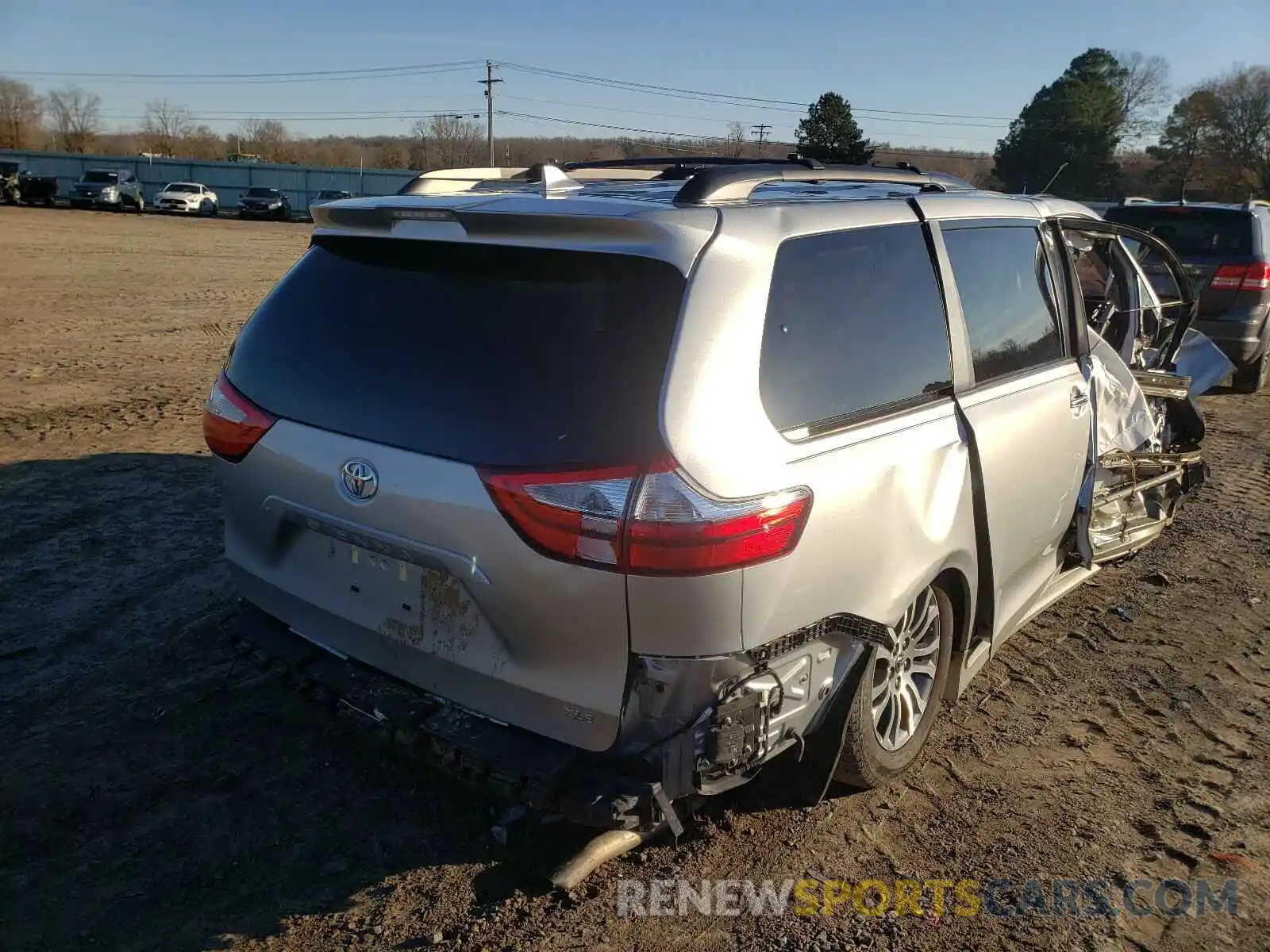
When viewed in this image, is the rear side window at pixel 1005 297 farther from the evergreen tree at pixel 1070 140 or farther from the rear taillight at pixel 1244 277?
the evergreen tree at pixel 1070 140

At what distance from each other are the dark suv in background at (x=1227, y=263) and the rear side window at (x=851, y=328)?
823 cm

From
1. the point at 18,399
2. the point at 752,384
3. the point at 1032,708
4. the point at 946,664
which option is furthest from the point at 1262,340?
the point at 18,399

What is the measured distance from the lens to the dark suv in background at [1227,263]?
33.1 ft

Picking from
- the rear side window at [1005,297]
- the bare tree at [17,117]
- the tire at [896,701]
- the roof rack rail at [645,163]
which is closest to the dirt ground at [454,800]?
the tire at [896,701]

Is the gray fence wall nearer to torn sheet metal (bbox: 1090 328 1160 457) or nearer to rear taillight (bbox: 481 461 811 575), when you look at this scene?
torn sheet metal (bbox: 1090 328 1160 457)

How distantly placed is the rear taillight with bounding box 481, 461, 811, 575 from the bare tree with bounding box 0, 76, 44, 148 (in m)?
103

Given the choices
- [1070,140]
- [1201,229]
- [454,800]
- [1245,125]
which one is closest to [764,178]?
[454,800]

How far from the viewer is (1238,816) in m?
3.34

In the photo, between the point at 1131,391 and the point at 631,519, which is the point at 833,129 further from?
the point at 631,519

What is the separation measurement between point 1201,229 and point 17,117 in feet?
345

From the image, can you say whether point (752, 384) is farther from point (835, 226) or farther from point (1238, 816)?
point (1238, 816)

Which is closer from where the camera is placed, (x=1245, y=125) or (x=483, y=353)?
(x=483, y=353)

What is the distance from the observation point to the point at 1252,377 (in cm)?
1097

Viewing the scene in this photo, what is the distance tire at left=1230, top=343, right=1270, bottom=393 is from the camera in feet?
35.4
